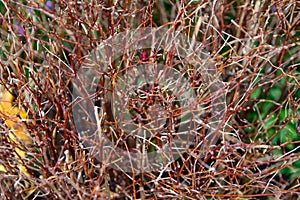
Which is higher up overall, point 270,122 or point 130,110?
point 130,110

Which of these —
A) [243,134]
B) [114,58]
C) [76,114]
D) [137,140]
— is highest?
[114,58]

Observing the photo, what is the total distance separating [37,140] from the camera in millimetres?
1872

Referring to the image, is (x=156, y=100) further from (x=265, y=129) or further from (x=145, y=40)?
(x=265, y=129)

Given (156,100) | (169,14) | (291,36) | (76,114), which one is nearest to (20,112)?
(76,114)

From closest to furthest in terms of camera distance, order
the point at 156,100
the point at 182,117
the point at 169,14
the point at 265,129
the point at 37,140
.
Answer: the point at 37,140 → the point at 156,100 → the point at 182,117 → the point at 265,129 → the point at 169,14

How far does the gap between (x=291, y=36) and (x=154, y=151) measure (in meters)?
0.85

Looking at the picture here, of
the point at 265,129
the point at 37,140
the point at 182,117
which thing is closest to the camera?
→ the point at 37,140

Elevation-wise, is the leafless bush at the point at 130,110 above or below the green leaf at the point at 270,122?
above

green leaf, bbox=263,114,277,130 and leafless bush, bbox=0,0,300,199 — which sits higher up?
leafless bush, bbox=0,0,300,199

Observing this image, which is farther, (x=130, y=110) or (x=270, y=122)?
(x=270, y=122)

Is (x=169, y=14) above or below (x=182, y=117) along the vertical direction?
above

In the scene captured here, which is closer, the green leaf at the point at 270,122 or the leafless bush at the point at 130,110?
the leafless bush at the point at 130,110

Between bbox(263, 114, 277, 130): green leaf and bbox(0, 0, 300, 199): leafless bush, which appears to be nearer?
bbox(0, 0, 300, 199): leafless bush

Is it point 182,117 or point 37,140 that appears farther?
point 182,117
